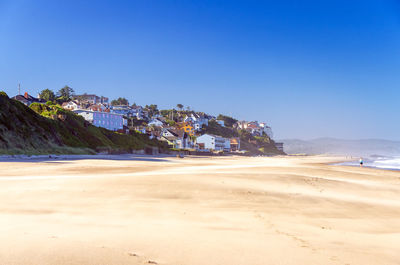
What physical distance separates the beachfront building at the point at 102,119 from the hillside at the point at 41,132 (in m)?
26.6

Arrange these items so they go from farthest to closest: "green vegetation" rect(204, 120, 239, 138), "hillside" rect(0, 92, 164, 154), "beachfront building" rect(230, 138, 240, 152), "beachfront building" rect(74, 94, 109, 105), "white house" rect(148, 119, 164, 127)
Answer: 1. "beachfront building" rect(74, 94, 109, 105)
2. "green vegetation" rect(204, 120, 239, 138)
3. "white house" rect(148, 119, 164, 127)
4. "beachfront building" rect(230, 138, 240, 152)
5. "hillside" rect(0, 92, 164, 154)

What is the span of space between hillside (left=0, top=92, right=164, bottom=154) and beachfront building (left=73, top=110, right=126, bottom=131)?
87.1ft

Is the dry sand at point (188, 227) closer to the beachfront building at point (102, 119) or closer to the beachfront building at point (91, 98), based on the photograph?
the beachfront building at point (102, 119)

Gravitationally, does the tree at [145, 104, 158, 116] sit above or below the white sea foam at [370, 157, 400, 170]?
above

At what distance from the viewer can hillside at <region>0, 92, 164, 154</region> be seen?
109ft

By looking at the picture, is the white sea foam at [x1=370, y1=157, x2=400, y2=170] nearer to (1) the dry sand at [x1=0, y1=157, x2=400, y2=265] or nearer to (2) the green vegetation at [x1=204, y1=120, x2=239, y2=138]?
(1) the dry sand at [x1=0, y1=157, x2=400, y2=265]

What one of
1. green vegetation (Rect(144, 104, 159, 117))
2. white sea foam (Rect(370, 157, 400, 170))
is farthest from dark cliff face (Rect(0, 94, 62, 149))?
green vegetation (Rect(144, 104, 159, 117))

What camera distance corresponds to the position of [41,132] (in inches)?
1538

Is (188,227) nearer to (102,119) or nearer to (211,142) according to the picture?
(102,119)

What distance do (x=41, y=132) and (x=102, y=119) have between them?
155ft

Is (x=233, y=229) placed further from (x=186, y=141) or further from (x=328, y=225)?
(x=186, y=141)

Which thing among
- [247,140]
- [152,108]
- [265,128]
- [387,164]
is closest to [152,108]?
[152,108]

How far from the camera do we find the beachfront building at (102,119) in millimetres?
83625

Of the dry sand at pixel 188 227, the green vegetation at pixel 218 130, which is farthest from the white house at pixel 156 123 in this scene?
the dry sand at pixel 188 227
